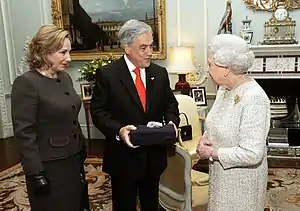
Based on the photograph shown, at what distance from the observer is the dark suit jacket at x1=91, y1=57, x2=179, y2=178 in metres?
2.29

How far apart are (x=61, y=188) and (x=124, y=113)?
573 mm

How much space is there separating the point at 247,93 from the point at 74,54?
4153mm

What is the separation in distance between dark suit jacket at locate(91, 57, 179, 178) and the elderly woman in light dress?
458 millimetres

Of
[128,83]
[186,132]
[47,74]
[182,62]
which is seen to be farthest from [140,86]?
[182,62]

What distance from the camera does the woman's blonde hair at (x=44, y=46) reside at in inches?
82.0

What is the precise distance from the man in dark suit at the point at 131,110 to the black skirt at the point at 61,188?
25cm

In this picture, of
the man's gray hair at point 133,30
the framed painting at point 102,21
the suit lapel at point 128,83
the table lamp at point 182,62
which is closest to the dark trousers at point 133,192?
the suit lapel at point 128,83

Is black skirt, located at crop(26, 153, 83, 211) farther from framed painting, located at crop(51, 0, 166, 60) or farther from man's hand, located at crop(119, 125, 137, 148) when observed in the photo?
framed painting, located at crop(51, 0, 166, 60)

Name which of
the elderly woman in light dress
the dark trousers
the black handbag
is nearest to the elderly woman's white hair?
the elderly woman in light dress

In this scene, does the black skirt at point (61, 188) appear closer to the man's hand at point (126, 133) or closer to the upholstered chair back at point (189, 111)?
the man's hand at point (126, 133)

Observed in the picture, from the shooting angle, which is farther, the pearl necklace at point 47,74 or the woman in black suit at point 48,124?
the pearl necklace at point 47,74

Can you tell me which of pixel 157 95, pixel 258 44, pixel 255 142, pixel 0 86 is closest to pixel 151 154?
pixel 157 95

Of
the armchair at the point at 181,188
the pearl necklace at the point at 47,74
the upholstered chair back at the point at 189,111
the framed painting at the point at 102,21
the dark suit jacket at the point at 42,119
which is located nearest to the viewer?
the dark suit jacket at the point at 42,119

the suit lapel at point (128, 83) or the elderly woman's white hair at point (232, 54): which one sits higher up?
the elderly woman's white hair at point (232, 54)
